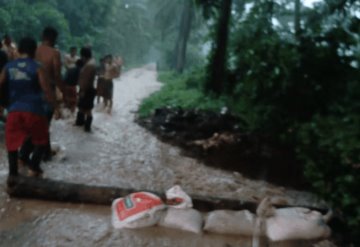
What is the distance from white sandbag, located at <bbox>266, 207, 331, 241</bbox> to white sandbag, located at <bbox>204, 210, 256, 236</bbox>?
0.19m

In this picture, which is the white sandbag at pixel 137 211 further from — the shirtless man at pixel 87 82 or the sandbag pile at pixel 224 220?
the shirtless man at pixel 87 82

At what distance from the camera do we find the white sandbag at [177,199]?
4223 millimetres

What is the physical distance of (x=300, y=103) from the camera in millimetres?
7246

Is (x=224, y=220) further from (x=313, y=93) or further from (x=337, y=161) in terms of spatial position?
(x=313, y=93)

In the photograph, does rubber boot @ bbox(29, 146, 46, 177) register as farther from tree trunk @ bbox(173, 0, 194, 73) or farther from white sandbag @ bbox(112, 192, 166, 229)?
tree trunk @ bbox(173, 0, 194, 73)

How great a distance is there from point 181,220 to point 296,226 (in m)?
1.13

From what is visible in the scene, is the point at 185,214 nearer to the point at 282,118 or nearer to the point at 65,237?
the point at 65,237

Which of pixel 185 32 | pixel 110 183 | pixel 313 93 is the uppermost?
pixel 185 32

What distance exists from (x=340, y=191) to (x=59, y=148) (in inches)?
177

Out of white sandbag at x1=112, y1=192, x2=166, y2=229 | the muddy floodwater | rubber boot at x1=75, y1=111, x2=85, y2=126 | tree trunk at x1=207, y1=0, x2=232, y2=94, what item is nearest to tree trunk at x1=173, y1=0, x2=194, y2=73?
tree trunk at x1=207, y1=0, x2=232, y2=94

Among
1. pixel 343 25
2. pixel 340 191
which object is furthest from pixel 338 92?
pixel 340 191

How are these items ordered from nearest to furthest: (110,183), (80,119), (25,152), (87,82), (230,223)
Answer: (230,223)
(25,152)
(110,183)
(87,82)
(80,119)

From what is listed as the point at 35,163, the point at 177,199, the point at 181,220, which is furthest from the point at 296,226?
the point at 35,163

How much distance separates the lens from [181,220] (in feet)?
13.0
